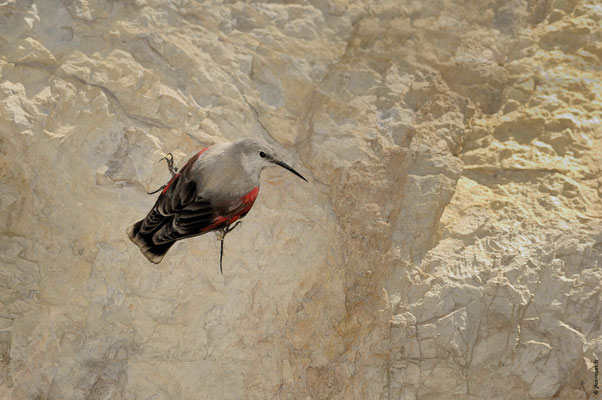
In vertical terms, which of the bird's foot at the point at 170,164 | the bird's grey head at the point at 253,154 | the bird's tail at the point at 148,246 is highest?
the bird's grey head at the point at 253,154

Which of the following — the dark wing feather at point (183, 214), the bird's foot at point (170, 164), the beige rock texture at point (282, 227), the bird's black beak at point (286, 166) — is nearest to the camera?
the dark wing feather at point (183, 214)

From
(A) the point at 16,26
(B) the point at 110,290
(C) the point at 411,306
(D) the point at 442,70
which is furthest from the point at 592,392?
(A) the point at 16,26

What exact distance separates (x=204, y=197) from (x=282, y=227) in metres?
0.54

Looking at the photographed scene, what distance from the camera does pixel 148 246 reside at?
3348 millimetres

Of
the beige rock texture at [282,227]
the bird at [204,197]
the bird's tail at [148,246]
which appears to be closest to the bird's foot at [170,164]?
the beige rock texture at [282,227]

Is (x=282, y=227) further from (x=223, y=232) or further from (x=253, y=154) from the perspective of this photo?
(x=253, y=154)

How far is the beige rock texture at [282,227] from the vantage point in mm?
3381

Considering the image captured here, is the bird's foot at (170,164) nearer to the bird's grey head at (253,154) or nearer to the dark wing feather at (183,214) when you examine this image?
the dark wing feather at (183,214)

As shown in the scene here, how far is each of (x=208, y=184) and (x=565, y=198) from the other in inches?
80.4

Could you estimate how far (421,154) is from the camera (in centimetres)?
401

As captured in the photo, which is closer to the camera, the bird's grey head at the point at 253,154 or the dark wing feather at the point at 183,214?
the dark wing feather at the point at 183,214

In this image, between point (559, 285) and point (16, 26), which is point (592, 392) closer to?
point (559, 285)

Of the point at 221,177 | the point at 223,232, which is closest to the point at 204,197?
the point at 221,177

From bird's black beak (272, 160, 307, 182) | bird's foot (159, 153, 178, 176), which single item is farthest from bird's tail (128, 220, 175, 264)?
bird's black beak (272, 160, 307, 182)
